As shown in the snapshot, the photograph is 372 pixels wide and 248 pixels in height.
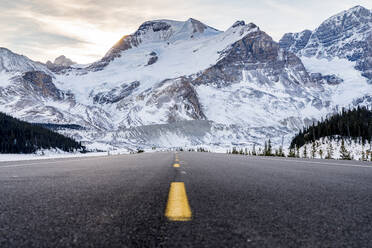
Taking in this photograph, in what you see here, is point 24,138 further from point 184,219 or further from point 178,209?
point 184,219

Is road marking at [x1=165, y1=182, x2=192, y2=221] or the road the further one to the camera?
road marking at [x1=165, y1=182, x2=192, y2=221]

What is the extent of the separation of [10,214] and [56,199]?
76 centimetres

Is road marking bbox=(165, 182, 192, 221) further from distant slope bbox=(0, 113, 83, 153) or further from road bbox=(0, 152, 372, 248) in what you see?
distant slope bbox=(0, 113, 83, 153)

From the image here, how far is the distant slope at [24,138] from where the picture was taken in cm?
8729

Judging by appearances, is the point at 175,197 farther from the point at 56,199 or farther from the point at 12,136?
the point at 12,136

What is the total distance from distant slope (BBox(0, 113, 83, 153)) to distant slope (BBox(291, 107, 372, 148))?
73896mm

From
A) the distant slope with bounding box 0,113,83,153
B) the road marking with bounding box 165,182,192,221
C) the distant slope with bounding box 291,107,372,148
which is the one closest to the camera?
the road marking with bounding box 165,182,192,221

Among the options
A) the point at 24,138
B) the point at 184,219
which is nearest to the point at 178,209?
the point at 184,219

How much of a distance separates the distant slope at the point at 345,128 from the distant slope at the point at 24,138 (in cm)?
7390

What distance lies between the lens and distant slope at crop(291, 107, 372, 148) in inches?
2327

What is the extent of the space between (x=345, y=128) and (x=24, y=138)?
84.0m

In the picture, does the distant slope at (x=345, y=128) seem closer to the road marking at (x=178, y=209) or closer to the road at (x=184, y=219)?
the road at (x=184, y=219)

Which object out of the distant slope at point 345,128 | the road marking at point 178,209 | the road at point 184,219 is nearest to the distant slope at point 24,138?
the distant slope at point 345,128

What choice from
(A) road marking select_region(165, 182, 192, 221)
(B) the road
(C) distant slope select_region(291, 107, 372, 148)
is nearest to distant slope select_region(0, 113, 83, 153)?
(C) distant slope select_region(291, 107, 372, 148)
